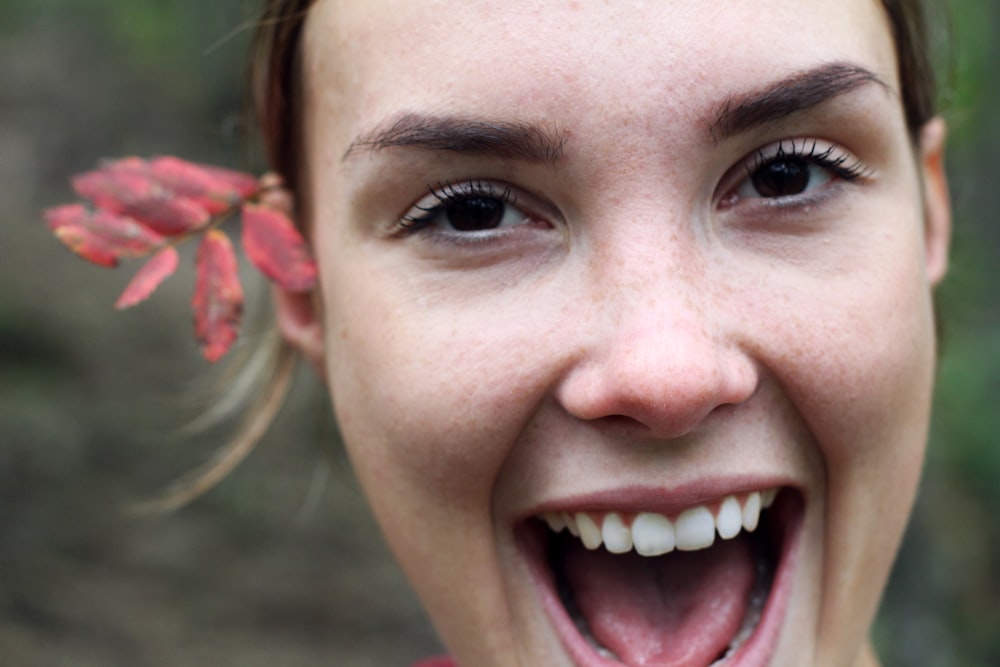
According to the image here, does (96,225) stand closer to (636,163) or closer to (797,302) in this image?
(636,163)

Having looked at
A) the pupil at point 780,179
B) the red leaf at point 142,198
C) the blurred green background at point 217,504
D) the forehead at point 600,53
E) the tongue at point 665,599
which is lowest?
the tongue at point 665,599

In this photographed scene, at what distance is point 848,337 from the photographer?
1.20m

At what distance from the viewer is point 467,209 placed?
50.9 inches

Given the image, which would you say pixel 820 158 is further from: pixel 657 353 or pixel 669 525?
pixel 669 525

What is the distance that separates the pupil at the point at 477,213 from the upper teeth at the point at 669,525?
36 cm

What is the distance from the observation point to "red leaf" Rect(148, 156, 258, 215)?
154 centimetres

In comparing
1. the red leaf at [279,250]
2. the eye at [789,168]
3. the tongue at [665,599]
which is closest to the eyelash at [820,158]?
the eye at [789,168]

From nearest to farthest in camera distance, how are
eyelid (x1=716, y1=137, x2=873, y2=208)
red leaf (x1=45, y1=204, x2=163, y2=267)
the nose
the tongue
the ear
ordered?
the nose
eyelid (x1=716, y1=137, x2=873, y2=208)
the tongue
red leaf (x1=45, y1=204, x2=163, y2=267)
the ear

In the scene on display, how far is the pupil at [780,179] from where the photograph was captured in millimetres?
1261

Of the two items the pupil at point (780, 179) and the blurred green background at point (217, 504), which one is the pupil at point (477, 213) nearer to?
the pupil at point (780, 179)

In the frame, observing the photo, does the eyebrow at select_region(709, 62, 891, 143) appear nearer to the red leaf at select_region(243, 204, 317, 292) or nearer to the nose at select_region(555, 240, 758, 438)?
the nose at select_region(555, 240, 758, 438)

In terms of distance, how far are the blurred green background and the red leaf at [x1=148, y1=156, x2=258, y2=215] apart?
1468 mm

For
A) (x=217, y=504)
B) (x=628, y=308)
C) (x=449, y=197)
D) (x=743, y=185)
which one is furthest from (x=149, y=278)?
(x=217, y=504)

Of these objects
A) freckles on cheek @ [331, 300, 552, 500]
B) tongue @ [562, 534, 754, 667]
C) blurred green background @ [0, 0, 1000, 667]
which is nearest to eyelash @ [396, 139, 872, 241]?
freckles on cheek @ [331, 300, 552, 500]
